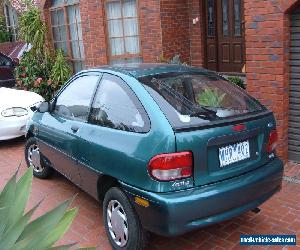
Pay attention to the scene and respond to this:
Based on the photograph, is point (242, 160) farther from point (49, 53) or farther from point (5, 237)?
point (49, 53)

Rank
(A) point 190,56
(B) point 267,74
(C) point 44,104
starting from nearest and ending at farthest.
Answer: (C) point 44,104, (B) point 267,74, (A) point 190,56

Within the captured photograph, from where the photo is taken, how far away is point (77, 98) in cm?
469

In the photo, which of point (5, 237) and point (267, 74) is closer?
point (5, 237)

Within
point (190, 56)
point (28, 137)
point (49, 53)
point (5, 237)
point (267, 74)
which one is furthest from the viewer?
point (49, 53)

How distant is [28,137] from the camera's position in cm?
600

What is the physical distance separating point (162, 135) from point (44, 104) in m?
2.32

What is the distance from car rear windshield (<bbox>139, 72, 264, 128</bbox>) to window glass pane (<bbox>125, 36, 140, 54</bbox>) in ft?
16.9

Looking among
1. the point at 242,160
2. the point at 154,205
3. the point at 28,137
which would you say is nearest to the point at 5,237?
the point at 154,205

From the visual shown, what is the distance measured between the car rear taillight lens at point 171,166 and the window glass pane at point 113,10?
6706mm

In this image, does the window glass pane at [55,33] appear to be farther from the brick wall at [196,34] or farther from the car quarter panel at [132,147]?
the car quarter panel at [132,147]

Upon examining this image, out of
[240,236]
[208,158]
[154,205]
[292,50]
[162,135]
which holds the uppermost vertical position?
[292,50]

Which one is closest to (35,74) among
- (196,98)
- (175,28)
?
(175,28)

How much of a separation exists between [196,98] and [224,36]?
20.2ft

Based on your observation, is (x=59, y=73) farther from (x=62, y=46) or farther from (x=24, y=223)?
(x=24, y=223)
